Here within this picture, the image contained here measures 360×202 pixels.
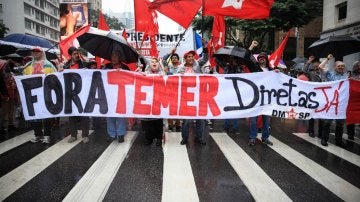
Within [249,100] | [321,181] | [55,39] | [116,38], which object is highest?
[55,39]

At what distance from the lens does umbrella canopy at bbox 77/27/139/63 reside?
7.33 meters

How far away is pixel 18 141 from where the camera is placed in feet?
24.1

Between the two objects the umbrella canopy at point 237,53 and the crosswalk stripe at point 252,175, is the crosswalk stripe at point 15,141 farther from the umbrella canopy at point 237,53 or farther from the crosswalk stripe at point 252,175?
the umbrella canopy at point 237,53

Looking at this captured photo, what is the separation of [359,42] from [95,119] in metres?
7.56

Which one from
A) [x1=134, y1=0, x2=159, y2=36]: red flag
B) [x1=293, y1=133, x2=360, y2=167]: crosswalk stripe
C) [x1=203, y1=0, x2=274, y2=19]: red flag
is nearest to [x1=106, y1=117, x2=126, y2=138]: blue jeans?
[x1=134, y1=0, x2=159, y2=36]: red flag

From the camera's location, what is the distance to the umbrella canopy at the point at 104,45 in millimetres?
7331

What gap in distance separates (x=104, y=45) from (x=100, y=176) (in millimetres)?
3789

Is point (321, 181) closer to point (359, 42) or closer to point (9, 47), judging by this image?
point (359, 42)

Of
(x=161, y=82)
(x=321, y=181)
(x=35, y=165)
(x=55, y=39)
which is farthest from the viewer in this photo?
(x=55, y=39)

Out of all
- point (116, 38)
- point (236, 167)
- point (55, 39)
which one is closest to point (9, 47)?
point (116, 38)

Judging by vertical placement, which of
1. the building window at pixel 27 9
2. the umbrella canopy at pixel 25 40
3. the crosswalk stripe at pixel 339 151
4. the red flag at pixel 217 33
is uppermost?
the building window at pixel 27 9

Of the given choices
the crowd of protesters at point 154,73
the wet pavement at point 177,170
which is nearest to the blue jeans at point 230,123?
the wet pavement at point 177,170

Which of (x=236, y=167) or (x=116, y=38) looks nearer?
(x=236, y=167)

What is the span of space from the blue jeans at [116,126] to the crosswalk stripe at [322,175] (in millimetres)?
3130
